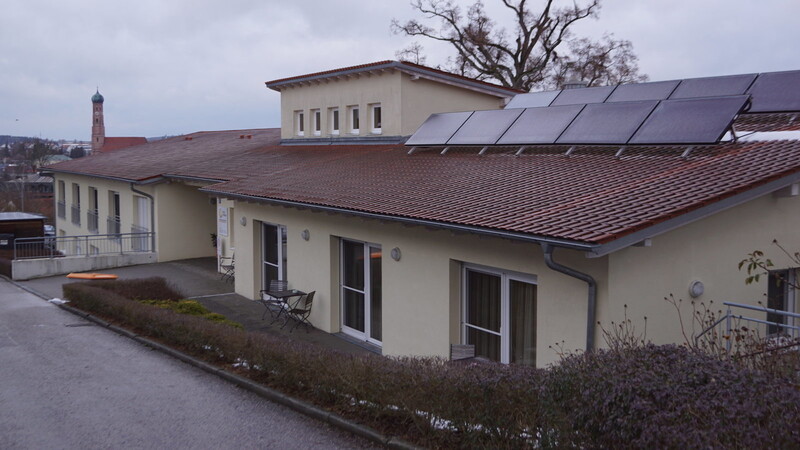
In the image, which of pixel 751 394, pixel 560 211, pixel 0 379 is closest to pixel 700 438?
pixel 751 394

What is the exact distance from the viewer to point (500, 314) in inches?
389

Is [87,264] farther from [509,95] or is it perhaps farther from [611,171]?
[611,171]

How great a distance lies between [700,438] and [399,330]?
7378 mm

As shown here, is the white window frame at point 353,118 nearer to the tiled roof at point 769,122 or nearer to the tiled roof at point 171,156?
the tiled roof at point 171,156

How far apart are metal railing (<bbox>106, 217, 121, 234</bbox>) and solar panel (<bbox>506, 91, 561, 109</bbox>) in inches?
664

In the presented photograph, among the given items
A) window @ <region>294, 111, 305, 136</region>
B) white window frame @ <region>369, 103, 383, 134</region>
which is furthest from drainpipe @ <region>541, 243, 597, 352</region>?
window @ <region>294, 111, 305, 136</region>

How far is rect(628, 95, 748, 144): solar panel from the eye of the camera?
426 inches

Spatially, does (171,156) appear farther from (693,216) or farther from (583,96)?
(693,216)

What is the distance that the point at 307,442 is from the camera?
712 cm

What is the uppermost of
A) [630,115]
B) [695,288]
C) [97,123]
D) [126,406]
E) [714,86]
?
[97,123]

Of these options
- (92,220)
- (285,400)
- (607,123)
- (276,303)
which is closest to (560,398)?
(285,400)

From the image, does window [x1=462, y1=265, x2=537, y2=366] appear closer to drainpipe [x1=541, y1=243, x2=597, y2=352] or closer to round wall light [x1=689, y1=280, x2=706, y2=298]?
drainpipe [x1=541, y1=243, x2=597, y2=352]

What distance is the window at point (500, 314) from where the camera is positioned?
9.41 metres

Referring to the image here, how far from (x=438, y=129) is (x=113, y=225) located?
54.0 ft
